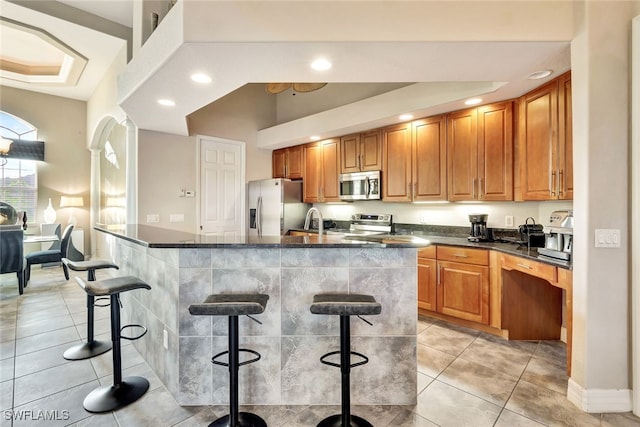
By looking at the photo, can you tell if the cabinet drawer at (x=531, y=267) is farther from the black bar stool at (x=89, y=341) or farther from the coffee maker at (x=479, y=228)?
the black bar stool at (x=89, y=341)

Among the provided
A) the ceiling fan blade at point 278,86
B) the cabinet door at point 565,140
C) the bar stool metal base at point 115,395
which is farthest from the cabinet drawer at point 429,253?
the bar stool metal base at point 115,395

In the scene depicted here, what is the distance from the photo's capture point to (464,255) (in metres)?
3.07

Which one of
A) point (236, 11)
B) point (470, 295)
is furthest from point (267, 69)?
point (470, 295)

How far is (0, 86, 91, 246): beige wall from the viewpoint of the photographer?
19.7ft

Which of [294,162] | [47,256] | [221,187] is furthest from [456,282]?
[47,256]

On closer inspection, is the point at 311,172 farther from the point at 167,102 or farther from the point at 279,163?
the point at 167,102

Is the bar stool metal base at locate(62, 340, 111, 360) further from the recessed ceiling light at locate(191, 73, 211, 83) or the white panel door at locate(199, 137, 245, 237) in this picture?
the recessed ceiling light at locate(191, 73, 211, 83)

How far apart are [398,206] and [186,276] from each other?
311cm

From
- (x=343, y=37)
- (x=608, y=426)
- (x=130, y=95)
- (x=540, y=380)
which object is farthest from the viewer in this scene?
(x=130, y=95)

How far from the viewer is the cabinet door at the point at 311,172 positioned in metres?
4.82

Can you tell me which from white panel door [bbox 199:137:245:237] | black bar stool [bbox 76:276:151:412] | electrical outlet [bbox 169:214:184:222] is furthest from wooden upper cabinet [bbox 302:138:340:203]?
black bar stool [bbox 76:276:151:412]

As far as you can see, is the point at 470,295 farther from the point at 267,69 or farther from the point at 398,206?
the point at 267,69

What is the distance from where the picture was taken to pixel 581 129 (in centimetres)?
193

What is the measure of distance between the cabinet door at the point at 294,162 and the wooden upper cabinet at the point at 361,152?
91 centimetres
